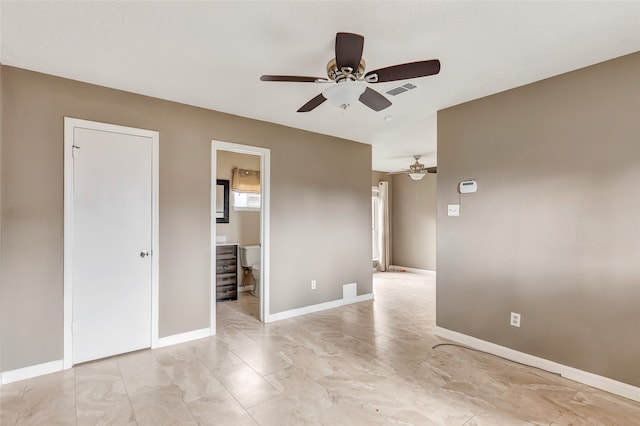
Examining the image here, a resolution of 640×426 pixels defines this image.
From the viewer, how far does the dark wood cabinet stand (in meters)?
5.02

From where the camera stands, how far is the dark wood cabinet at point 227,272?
5016 millimetres

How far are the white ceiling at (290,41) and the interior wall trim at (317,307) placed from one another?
277 cm

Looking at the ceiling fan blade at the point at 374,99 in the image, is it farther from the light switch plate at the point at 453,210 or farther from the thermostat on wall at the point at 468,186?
the light switch plate at the point at 453,210

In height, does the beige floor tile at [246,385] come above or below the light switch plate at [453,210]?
below

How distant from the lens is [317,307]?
178 inches

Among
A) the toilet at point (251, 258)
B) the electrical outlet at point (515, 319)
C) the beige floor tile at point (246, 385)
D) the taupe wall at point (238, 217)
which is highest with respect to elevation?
the taupe wall at point (238, 217)

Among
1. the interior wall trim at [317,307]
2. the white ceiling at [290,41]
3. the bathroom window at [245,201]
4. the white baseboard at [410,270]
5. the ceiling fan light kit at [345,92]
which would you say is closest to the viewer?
the white ceiling at [290,41]

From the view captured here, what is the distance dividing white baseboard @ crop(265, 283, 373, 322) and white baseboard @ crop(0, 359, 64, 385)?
2.10 meters

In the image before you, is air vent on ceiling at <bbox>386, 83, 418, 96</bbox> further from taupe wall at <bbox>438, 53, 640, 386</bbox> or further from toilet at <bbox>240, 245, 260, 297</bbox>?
toilet at <bbox>240, 245, 260, 297</bbox>

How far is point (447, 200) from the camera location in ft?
11.7

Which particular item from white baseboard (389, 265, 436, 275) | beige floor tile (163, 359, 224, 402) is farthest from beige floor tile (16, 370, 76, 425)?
white baseboard (389, 265, 436, 275)

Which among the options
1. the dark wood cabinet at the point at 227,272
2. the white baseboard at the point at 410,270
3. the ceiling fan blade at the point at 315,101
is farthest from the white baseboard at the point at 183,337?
the white baseboard at the point at 410,270

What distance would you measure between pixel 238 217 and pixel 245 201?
1.05 ft

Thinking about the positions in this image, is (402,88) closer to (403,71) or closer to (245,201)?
(403,71)
